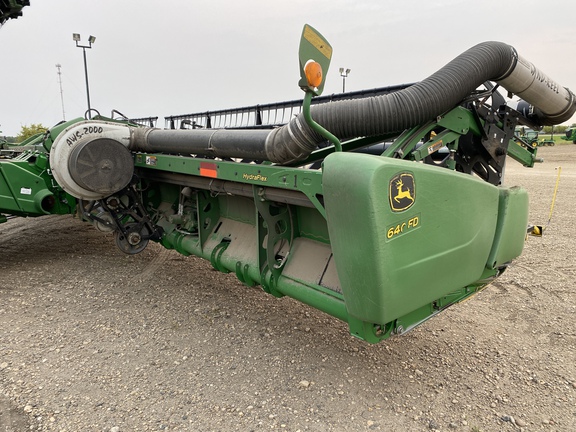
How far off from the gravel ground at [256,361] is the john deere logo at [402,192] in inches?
46.0

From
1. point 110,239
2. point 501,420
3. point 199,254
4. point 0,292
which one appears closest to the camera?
point 501,420

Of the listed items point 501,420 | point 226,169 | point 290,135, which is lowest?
point 501,420

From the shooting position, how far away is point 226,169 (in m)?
2.80

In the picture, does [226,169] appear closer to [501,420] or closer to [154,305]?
[154,305]

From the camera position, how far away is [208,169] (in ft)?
9.77

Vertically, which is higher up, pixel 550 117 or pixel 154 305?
pixel 550 117

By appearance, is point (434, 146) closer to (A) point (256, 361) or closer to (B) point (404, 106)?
(B) point (404, 106)

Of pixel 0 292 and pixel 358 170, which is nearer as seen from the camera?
pixel 358 170

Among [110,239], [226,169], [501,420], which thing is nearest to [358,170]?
[226,169]

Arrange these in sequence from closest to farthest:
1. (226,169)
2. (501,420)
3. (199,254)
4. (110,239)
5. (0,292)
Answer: (501,420)
(226,169)
(199,254)
(0,292)
(110,239)

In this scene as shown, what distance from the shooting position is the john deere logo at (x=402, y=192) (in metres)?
1.82

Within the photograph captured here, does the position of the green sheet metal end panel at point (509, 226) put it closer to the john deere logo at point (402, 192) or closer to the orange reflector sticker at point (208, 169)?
the john deere logo at point (402, 192)

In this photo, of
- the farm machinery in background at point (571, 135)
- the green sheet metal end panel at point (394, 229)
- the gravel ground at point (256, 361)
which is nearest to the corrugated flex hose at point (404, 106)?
the green sheet metal end panel at point (394, 229)

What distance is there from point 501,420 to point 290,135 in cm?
185
